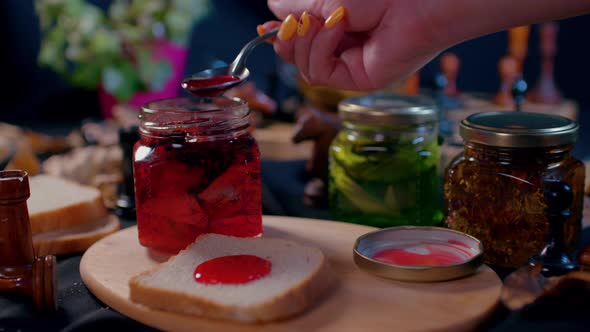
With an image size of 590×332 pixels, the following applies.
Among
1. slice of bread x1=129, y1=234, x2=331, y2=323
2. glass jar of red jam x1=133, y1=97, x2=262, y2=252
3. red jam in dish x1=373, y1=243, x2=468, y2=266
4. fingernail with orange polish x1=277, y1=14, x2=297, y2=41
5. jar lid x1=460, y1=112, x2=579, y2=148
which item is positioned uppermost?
fingernail with orange polish x1=277, y1=14, x2=297, y2=41

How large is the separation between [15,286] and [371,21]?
2.51 ft

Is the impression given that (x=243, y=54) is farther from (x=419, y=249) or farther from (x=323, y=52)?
(x=419, y=249)

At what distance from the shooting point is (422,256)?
1178 millimetres

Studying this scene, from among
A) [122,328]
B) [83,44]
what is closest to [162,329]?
[122,328]

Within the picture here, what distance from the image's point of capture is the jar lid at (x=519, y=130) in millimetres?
1179

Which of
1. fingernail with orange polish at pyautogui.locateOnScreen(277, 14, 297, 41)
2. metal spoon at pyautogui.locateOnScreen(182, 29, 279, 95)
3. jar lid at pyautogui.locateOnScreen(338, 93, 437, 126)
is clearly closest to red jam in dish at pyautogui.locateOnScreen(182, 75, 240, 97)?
metal spoon at pyautogui.locateOnScreen(182, 29, 279, 95)

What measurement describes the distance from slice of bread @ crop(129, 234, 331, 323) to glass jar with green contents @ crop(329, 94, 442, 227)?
0.30 metres

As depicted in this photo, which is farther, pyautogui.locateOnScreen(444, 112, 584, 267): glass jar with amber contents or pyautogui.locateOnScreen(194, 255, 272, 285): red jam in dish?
pyautogui.locateOnScreen(444, 112, 584, 267): glass jar with amber contents

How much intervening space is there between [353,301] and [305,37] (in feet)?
1.80

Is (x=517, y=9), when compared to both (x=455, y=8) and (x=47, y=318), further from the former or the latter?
(x=47, y=318)

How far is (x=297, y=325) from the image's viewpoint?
0.98 metres

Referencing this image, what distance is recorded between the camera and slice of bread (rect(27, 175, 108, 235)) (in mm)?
1425

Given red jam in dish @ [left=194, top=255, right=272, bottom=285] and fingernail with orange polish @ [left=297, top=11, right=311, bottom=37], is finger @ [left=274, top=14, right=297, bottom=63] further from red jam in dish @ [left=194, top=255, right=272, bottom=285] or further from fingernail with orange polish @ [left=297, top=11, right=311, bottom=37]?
red jam in dish @ [left=194, top=255, right=272, bottom=285]

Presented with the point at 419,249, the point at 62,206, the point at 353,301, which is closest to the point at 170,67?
the point at 62,206
